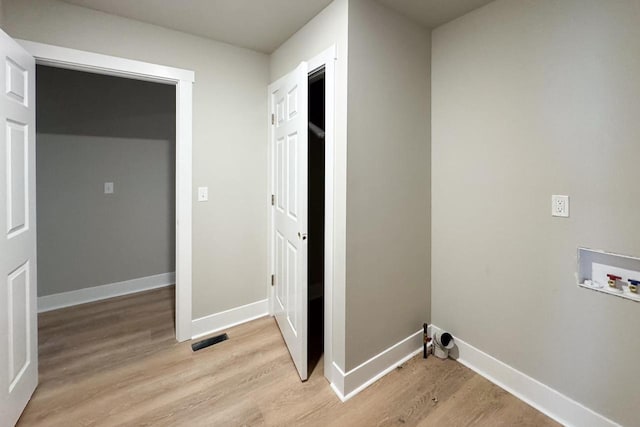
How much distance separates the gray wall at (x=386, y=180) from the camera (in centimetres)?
174

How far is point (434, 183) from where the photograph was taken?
7.20 feet

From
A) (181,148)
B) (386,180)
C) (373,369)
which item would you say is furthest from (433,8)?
(373,369)

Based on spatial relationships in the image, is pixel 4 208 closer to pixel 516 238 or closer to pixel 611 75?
pixel 516 238

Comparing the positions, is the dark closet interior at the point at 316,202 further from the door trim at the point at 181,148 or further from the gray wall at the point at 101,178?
the gray wall at the point at 101,178

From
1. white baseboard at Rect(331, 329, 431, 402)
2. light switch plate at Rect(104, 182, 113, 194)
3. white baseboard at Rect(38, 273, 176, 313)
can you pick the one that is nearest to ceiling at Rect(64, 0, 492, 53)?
light switch plate at Rect(104, 182, 113, 194)

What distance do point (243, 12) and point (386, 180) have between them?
4.82ft

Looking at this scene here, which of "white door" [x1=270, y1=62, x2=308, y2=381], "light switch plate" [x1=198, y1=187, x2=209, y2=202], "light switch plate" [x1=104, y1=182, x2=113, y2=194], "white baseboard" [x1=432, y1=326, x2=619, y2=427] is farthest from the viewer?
"light switch plate" [x1=104, y1=182, x2=113, y2=194]

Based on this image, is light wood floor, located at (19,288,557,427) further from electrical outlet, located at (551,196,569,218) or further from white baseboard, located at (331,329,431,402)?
electrical outlet, located at (551,196,569,218)

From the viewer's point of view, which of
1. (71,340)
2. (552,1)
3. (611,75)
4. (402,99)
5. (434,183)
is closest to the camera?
(611,75)

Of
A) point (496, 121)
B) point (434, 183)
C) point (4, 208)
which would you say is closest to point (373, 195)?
point (434, 183)

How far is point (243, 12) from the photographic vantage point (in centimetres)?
193

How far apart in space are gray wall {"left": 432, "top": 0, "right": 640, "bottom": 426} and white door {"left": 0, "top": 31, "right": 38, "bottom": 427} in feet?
8.28

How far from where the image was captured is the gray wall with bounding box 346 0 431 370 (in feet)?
5.71

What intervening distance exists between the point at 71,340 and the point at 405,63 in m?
3.33
